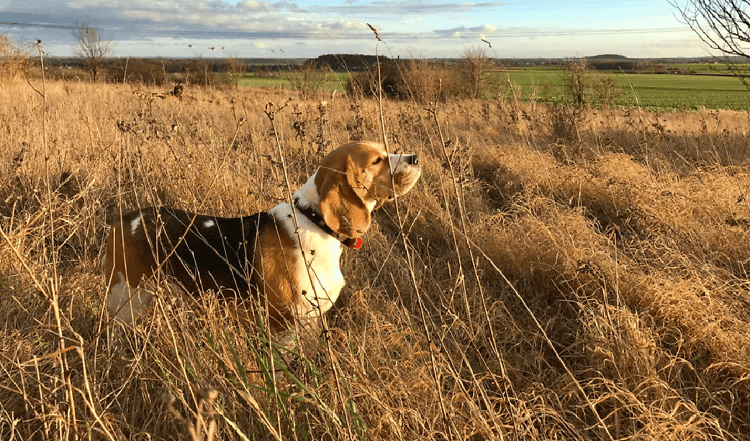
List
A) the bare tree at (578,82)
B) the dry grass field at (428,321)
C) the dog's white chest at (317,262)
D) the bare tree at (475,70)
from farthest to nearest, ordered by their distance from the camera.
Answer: the bare tree at (475,70)
the bare tree at (578,82)
the dog's white chest at (317,262)
the dry grass field at (428,321)

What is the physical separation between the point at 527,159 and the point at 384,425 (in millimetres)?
5223

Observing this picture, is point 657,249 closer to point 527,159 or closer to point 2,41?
point 527,159

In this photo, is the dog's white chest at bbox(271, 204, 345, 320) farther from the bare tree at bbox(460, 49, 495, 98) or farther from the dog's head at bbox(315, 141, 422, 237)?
the bare tree at bbox(460, 49, 495, 98)

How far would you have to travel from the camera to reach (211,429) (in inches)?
28.4

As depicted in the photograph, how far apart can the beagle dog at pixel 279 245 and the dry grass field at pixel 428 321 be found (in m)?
0.21

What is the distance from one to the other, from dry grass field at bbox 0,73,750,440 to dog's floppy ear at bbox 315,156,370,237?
1.32 feet

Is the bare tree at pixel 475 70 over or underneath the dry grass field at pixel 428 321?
over

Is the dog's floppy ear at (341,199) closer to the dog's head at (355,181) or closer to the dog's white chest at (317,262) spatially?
the dog's head at (355,181)

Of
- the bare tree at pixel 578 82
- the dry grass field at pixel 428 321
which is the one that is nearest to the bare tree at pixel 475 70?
the bare tree at pixel 578 82

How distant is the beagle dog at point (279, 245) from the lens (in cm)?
291

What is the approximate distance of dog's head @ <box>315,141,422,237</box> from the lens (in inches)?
115

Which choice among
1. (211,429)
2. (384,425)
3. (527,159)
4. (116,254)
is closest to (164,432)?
(384,425)

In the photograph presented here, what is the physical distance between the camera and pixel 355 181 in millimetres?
2990

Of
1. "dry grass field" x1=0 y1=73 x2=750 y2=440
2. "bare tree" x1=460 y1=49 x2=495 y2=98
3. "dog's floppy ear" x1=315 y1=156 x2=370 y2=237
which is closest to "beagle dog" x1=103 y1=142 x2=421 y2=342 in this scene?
"dog's floppy ear" x1=315 y1=156 x2=370 y2=237
